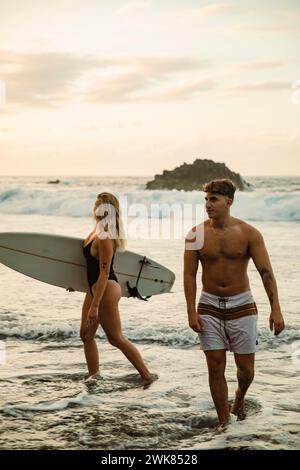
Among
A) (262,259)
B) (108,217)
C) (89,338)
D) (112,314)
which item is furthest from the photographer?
(89,338)

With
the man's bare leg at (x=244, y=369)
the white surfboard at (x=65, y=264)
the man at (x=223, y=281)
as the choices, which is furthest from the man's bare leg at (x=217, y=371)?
the white surfboard at (x=65, y=264)

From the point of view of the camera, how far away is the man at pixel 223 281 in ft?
10.9

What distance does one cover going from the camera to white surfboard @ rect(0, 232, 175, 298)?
5082 millimetres

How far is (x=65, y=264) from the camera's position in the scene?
5113 millimetres

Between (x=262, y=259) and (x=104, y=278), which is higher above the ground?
(x=262, y=259)

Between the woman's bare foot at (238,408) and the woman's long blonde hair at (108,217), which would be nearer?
the woman's bare foot at (238,408)

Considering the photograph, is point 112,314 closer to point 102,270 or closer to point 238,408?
point 102,270

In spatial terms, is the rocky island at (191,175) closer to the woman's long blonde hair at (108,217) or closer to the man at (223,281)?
the woman's long blonde hair at (108,217)

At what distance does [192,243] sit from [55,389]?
5.53ft

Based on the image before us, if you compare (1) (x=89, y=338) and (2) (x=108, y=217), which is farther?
(1) (x=89, y=338)

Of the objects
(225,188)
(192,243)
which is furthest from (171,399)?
(225,188)

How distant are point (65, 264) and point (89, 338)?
91cm

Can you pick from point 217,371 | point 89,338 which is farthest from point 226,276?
point 89,338
